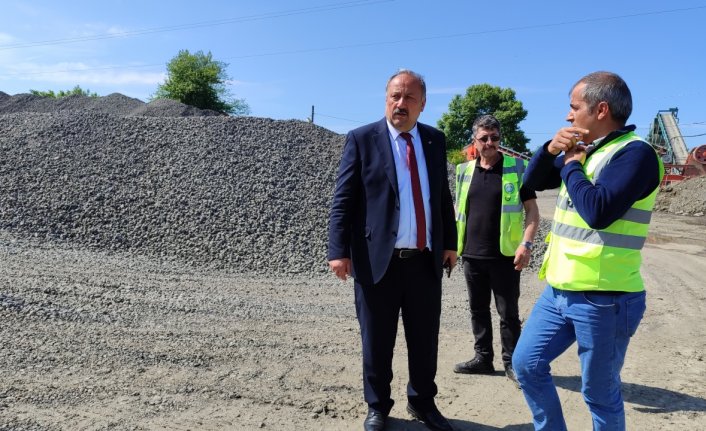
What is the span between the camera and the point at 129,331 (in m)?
5.11

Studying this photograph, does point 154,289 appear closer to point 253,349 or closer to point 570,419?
point 253,349

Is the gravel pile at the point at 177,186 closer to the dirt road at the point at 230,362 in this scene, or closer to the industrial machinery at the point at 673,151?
the dirt road at the point at 230,362

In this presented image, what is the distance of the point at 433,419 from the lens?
3.43 m

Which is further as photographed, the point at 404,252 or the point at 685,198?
the point at 685,198

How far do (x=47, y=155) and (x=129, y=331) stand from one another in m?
9.65

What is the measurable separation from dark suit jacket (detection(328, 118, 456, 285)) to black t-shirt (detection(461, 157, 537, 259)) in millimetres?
945

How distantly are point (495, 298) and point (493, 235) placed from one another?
0.49 meters

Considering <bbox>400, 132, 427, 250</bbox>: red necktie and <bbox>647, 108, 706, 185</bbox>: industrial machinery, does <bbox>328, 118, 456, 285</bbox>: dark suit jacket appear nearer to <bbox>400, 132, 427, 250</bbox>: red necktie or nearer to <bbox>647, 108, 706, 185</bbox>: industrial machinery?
<bbox>400, 132, 427, 250</bbox>: red necktie

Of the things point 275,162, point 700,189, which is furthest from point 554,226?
point 700,189

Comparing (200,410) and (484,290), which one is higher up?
(484,290)

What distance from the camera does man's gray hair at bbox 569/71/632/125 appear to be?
97.7 inches

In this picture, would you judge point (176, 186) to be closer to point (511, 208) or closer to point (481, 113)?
point (511, 208)

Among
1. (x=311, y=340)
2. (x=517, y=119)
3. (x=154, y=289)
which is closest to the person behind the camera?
(x=311, y=340)

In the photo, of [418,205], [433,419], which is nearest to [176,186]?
[418,205]
